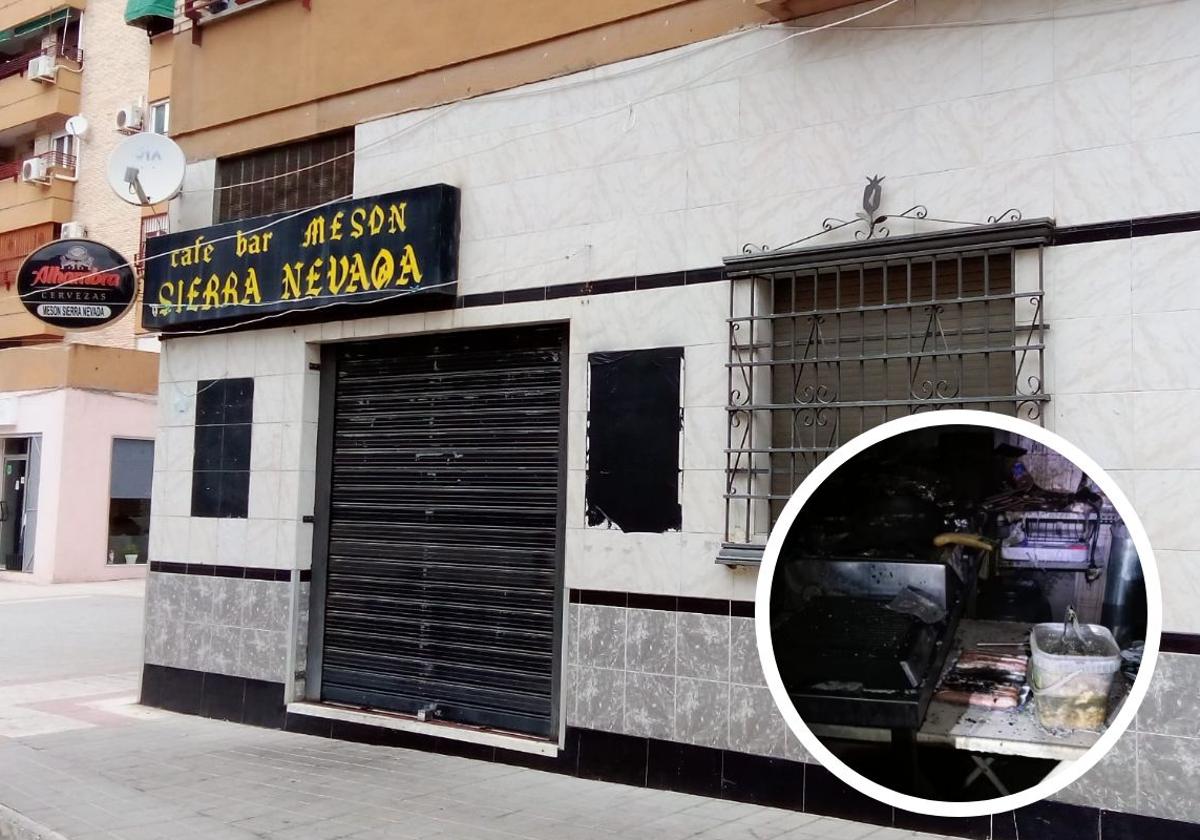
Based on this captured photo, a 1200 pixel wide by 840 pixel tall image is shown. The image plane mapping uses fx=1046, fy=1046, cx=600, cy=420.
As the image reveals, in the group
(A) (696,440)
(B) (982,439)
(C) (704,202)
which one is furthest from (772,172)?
(B) (982,439)

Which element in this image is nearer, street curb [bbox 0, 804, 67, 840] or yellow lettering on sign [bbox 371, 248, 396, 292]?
street curb [bbox 0, 804, 67, 840]

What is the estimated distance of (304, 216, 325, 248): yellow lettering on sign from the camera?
7969mm

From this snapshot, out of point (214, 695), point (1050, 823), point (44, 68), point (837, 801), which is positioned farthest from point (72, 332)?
point (1050, 823)

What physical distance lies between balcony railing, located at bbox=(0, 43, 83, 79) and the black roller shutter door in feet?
70.4

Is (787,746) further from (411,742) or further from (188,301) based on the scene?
(188,301)

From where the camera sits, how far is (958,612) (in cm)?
127

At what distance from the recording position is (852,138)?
18.6ft

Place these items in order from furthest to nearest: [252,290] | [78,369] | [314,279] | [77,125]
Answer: [77,125]
[78,369]
[252,290]
[314,279]

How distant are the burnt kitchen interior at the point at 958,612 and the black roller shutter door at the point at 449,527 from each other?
5562mm

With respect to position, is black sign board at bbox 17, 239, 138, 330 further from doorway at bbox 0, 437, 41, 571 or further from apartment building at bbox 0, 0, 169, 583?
doorway at bbox 0, 437, 41, 571

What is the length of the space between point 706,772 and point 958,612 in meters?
4.93

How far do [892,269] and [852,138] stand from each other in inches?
30.4

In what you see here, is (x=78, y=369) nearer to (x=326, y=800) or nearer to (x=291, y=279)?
(x=291, y=279)

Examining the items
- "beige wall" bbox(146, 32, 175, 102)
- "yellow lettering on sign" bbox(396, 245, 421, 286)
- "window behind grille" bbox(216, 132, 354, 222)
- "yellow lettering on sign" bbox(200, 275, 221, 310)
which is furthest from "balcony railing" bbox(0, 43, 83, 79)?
"yellow lettering on sign" bbox(396, 245, 421, 286)
